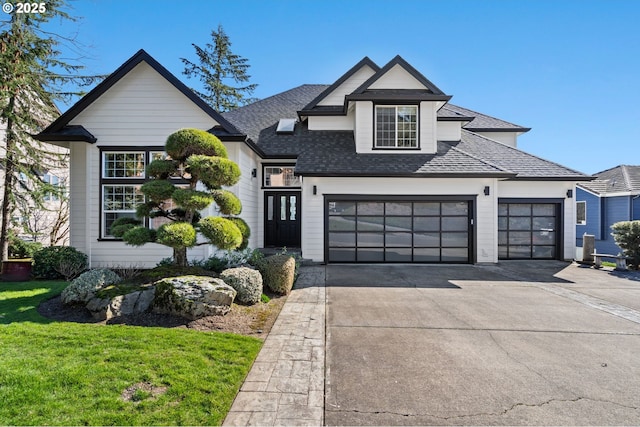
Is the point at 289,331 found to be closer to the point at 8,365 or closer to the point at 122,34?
the point at 8,365

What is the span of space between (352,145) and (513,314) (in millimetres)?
8694

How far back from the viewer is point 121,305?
5.59 metres

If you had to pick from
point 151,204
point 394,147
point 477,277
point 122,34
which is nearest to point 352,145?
point 394,147

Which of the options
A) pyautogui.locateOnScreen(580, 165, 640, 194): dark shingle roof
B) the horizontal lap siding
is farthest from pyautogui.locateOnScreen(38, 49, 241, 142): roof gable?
pyautogui.locateOnScreen(580, 165, 640, 194): dark shingle roof

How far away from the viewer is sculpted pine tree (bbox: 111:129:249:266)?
6473mm

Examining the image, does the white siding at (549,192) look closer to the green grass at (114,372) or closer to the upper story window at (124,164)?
the green grass at (114,372)

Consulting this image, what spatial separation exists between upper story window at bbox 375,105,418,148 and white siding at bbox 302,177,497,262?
1.89m

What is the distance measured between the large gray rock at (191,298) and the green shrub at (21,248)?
31.0ft

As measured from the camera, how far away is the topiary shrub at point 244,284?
634 cm

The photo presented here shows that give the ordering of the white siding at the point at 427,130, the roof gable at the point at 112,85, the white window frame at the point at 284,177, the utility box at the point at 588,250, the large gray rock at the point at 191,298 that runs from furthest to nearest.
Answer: the white window frame at the point at 284,177, the white siding at the point at 427,130, the utility box at the point at 588,250, the roof gable at the point at 112,85, the large gray rock at the point at 191,298

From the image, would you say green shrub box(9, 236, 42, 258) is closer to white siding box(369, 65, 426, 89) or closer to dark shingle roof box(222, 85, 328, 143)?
dark shingle roof box(222, 85, 328, 143)

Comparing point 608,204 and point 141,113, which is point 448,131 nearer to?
point 608,204

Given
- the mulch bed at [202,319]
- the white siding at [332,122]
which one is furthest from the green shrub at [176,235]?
the white siding at [332,122]

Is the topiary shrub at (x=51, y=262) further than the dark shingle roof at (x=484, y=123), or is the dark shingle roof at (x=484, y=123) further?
the dark shingle roof at (x=484, y=123)
